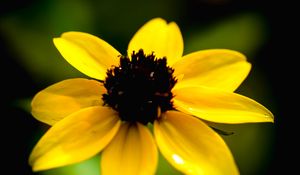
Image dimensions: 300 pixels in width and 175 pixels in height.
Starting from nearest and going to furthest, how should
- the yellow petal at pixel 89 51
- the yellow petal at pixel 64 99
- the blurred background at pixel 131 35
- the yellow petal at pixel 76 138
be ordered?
1. the yellow petal at pixel 76 138
2. the yellow petal at pixel 64 99
3. the yellow petal at pixel 89 51
4. the blurred background at pixel 131 35

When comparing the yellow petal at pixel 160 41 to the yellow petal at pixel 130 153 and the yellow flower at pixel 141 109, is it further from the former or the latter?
the yellow petal at pixel 130 153

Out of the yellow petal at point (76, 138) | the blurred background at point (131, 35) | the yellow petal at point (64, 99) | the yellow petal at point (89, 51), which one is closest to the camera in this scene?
the yellow petal at point (76, 138)

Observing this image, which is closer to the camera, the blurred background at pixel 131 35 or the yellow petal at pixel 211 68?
the yellow petal at pixel 211 68

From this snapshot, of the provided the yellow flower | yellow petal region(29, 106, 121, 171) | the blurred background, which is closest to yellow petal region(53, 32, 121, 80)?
the yellow flower

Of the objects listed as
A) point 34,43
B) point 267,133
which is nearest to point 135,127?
point 267,133

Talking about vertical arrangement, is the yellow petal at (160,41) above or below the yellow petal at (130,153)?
above

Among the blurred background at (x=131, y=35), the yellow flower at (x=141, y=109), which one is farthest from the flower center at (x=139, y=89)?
the blurred background at (x=131, y=35)

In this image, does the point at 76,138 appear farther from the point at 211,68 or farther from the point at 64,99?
the point at 211,68
